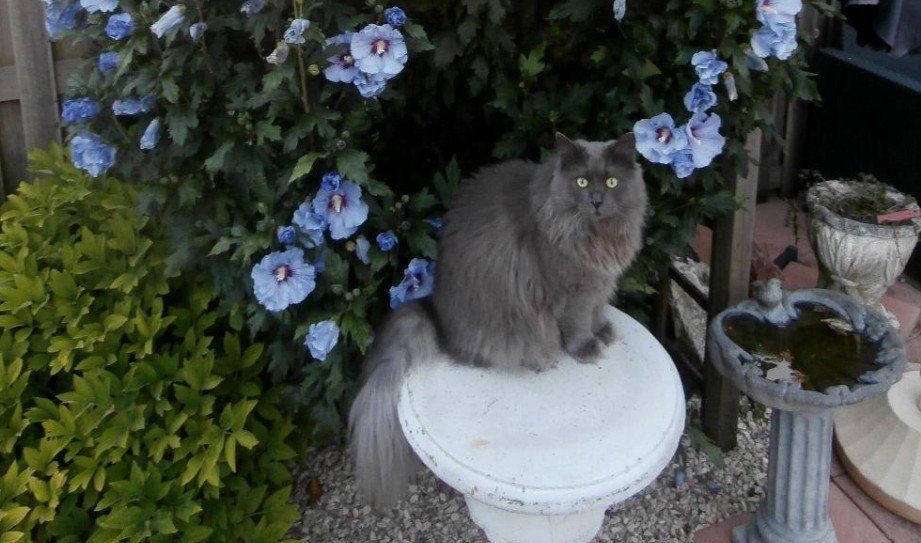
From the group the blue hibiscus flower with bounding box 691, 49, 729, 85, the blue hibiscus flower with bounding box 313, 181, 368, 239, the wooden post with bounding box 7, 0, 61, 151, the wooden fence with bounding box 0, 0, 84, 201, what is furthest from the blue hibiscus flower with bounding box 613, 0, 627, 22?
the wooden post with bounding box 7, 0, 61, 151

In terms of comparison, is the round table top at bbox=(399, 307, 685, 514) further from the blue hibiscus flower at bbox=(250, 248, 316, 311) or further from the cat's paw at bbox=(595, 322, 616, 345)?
the blue hibiscus flower at bbox=(250, 248, 316, 311)

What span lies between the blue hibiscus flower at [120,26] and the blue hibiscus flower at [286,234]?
0.52 metres

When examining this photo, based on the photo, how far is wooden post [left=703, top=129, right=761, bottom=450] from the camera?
2.10 meters

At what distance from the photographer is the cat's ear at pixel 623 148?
5.33 feet

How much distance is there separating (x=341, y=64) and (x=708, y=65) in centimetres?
81

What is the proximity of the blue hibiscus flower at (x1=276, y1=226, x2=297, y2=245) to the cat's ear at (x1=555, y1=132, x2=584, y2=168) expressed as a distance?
64 centimetres

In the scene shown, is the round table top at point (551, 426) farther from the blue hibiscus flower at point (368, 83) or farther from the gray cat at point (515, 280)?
the blue hibiscus flower at point (368, 83)

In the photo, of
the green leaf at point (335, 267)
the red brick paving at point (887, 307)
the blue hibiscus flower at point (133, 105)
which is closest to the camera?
the blue hibiscus flower at point (133, 105)

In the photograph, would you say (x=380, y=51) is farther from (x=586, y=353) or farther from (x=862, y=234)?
(x=862, y=234)

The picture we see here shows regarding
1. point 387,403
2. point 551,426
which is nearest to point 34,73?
point 387,403

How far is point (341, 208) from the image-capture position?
175 cm

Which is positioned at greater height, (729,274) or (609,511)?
(729,274)

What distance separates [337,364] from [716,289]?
3.82 feet

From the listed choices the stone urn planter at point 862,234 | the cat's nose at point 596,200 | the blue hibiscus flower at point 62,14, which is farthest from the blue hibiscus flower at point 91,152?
the stone urn planter at point 862,234
